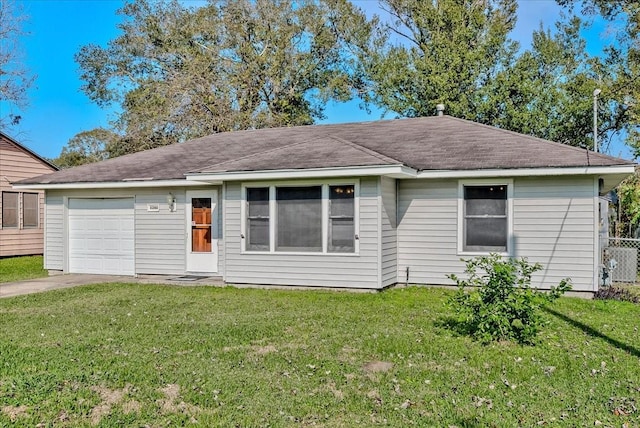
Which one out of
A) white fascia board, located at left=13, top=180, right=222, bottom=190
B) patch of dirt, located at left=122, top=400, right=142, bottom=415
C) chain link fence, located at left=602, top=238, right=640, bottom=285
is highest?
white fascia board, located at left=13, top=180, right=222, bottom=190

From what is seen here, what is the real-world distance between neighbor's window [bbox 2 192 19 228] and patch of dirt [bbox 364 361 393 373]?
54.1 feet

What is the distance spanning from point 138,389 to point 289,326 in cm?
275

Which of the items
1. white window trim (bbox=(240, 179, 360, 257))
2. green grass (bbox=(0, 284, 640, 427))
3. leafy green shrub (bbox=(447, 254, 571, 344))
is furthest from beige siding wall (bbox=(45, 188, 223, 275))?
leafy green shrub (bbox=(447, 254, 571, 344))

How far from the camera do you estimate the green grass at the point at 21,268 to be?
43.6 ft

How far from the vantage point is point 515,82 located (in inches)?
926

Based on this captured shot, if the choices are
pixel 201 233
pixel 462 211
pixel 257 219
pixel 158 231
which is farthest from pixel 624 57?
pixel 158 231

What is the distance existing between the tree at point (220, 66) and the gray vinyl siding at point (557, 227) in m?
18.2

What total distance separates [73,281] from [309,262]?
592cm

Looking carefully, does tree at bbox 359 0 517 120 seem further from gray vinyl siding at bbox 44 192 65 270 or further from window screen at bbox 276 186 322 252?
gray vinyl siding at bbox 44 192 65 270

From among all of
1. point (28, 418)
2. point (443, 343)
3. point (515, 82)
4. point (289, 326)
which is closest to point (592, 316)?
point (443, 343)

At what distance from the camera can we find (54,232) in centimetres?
1349

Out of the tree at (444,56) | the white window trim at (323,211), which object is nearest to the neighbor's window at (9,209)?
the white window trim at (323,211)

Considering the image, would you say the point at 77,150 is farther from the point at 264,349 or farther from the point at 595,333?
the point at 595,333

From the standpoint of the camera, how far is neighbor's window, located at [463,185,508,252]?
9984 mm
